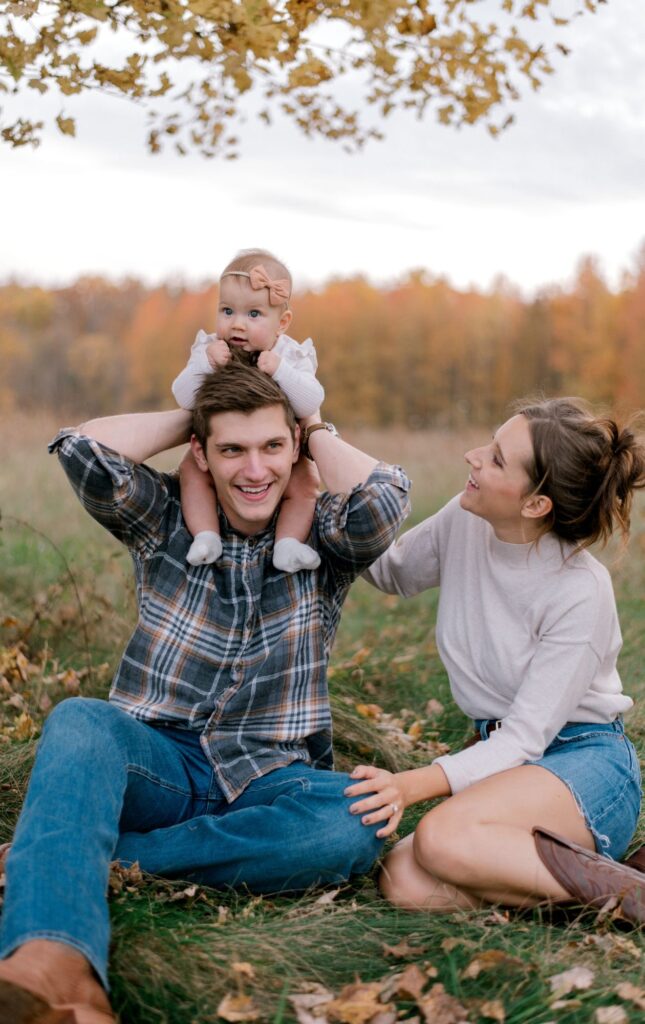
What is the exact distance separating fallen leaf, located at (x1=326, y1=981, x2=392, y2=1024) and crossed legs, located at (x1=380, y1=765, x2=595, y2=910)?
60cm

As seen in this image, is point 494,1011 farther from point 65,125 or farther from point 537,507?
point 65,125

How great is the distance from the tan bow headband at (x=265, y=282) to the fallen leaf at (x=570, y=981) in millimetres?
2149

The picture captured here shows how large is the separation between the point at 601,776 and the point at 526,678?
37cm

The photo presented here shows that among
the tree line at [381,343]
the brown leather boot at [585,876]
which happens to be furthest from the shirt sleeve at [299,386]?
the tree line at [381,343]

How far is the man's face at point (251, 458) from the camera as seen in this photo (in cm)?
335

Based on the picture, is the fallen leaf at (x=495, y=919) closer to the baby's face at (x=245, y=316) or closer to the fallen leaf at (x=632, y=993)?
the fallen leaf at (x=632, y=993)

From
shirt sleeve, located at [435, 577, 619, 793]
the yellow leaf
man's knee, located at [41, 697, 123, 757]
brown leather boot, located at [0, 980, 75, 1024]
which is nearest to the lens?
brown leather boot, located at [0, 980, 75, 1024]

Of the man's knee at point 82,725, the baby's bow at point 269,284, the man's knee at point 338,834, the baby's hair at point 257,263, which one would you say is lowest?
the man's knee at point 338,834

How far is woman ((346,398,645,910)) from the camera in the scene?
315 centimetres

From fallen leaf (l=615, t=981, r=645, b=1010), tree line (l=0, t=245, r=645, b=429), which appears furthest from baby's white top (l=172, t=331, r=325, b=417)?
tree line (l=0, t=245, r=645, b=429)

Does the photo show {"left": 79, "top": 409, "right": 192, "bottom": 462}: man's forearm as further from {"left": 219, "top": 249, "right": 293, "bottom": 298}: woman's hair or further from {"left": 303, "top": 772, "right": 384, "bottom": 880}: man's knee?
{"left": 303, "top": 772, "right": 384, "bottom": 880}: man's knee

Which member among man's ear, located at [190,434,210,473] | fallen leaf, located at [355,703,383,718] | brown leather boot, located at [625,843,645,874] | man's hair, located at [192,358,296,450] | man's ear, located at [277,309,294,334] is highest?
man's ear, located at [277,309,294,334]

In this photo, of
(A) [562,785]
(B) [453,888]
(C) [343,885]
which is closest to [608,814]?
(A) [562,785]

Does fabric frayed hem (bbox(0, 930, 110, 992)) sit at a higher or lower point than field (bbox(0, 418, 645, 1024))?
higher
